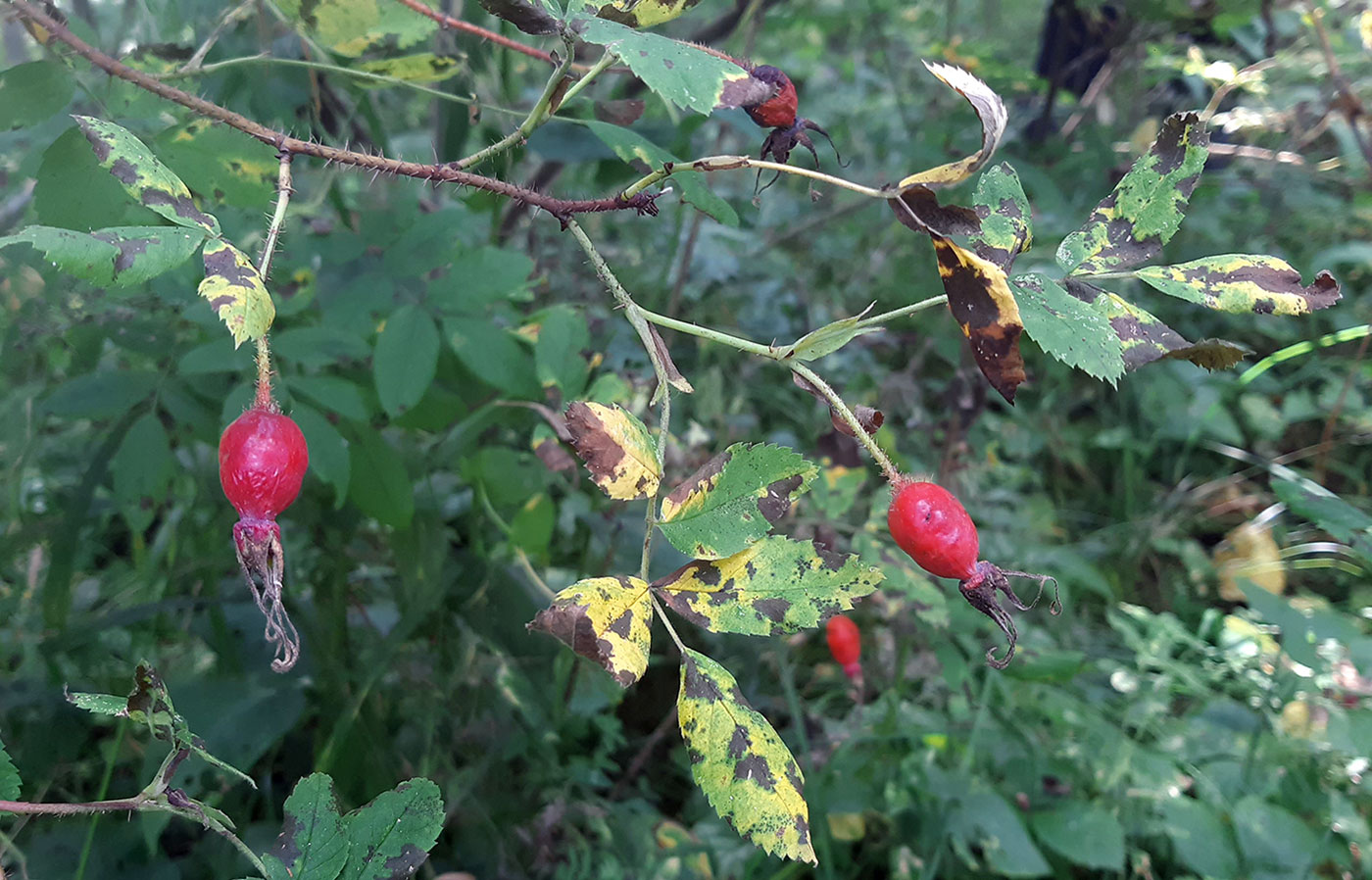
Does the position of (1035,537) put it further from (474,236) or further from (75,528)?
(75,528)

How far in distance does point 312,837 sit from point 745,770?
36 cm

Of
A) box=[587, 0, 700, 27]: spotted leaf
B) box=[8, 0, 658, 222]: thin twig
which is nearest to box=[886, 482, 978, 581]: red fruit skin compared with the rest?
box=[8, 0, 658, 222]: thin twig

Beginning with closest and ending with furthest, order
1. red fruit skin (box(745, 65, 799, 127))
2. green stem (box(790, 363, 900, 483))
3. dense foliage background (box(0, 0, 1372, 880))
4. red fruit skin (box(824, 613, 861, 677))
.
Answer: green stem (box(790, 363, 900, 483)) < red fruit skin (box(745, 65, 799, 127)) < dense foliage background (box(0, 0, 1372, 880)) < red fruit skin (box(824, 613, 861, 677))

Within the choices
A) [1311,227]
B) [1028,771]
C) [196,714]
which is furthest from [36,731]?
[1311,227]

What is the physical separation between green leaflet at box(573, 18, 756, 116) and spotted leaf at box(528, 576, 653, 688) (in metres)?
0.31

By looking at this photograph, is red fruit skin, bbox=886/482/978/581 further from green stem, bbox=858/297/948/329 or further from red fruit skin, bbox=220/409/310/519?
red fruit skin, bbox=220/409/310/519

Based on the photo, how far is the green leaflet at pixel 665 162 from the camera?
88cm

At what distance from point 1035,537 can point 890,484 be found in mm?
1769

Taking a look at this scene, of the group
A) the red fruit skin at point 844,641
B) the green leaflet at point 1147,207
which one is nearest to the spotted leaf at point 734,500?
the green leaflet at point 1147,207

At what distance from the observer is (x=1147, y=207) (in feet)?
2.21

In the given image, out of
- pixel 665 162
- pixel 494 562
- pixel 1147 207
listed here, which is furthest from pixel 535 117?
pixel 494 562

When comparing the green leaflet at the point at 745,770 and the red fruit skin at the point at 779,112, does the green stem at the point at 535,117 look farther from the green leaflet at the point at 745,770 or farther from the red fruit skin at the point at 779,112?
the green leaflet at the point at 745,770

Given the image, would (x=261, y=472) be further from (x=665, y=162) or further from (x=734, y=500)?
(x=665, y=162)

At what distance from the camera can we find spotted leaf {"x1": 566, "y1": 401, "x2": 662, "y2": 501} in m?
0.60
